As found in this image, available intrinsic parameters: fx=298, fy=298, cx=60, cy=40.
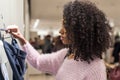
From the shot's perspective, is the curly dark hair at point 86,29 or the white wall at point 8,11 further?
the white wall at point 8,11

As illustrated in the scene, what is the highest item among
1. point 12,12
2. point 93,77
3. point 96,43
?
point 12,12

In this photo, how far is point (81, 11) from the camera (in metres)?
1.82

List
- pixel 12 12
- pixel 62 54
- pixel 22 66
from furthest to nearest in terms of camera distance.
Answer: pixel 12 12, pixel 62 54, pixel 22 66

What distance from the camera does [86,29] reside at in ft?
5.90

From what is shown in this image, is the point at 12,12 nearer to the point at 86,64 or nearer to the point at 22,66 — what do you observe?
the point at 22,66

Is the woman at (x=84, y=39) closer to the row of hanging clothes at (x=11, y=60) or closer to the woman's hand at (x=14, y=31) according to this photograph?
the woman's hand at (x=14, y=31)

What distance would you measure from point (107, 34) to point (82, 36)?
0.16m

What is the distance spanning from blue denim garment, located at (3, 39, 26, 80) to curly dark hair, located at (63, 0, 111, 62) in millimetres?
335

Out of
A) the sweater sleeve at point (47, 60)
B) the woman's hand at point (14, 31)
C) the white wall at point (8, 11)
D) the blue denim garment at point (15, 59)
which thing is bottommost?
the sweater sleeve at point (47, 60)

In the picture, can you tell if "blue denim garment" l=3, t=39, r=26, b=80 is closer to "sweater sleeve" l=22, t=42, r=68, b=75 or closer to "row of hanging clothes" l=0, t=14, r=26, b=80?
"row of hanging clothes" l=0, t=14, r=26, b=80

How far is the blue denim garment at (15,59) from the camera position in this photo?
1.66 metres

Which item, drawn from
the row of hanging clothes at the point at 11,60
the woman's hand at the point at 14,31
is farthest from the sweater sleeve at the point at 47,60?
the row of hanging clothes at the point at 11,60

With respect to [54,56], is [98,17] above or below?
above

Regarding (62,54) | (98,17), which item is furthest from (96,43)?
(62,54)
